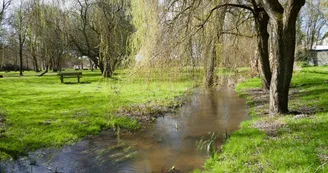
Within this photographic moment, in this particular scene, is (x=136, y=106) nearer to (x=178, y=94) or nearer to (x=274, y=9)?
(x=178, y=94)

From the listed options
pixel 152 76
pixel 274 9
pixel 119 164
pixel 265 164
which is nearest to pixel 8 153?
pixel 119 164

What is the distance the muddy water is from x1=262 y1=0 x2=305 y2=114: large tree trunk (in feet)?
3.94

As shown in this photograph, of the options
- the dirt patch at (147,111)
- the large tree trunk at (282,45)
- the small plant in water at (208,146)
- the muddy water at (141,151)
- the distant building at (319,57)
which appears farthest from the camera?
the distant building at (319,57)

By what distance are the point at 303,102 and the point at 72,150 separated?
6.46 m

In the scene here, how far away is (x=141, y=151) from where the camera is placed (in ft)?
18.5

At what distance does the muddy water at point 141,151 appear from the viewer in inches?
191

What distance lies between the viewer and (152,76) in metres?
6.78

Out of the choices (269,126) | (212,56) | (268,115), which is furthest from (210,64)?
(269,126)

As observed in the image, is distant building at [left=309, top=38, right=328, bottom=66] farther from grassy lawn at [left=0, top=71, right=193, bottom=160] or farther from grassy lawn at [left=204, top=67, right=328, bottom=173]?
grassy lawn at [left=204, top=67, right=328, bottom=173]

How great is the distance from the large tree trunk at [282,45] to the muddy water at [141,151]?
120 cm

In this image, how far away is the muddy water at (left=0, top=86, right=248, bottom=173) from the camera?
485cm

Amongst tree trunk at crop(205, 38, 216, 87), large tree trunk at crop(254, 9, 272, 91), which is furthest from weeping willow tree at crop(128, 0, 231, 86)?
large tree trunk at crop(254, 9, 272, 91)

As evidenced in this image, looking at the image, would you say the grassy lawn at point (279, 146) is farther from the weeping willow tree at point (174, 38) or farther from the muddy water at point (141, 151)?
the weeping willow tree at point (174, 38)

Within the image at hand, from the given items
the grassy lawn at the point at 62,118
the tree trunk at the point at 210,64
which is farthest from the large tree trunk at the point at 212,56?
the grassy lawn at the point at 62,118
